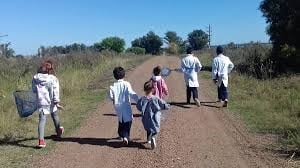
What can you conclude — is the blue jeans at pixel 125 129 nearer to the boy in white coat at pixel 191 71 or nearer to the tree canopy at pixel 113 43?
the boy in white coat at pixel 191 71

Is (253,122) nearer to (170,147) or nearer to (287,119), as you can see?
(287,119)

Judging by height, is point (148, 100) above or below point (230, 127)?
above

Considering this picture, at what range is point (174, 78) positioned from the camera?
26312 mm

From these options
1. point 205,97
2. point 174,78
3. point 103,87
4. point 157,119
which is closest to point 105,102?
point 205,97

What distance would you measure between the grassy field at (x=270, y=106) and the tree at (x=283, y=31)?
6.55 meters

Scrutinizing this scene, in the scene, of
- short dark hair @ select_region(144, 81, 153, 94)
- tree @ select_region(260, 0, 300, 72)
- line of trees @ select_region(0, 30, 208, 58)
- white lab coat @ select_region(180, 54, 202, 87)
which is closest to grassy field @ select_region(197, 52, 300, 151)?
white lab coat @ select_region(180, 54, 202, 87)

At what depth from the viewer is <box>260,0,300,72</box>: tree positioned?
28325 millimetres

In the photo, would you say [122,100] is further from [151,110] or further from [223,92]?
[223,92]

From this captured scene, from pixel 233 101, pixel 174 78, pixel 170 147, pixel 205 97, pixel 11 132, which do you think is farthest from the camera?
pixel 174 78

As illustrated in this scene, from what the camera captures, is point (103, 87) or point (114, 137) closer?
point (114, 137)

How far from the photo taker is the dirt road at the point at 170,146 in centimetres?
892

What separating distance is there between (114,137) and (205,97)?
710 centimetres

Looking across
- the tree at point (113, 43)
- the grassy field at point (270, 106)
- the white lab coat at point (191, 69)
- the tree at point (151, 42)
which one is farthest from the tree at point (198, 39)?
the white lab coat at point (191, 69)

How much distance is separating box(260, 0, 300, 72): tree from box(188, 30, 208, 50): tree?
82.8 m
